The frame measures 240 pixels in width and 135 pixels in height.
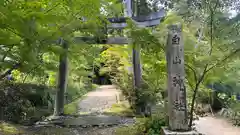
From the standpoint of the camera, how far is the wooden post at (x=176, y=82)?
371 cm

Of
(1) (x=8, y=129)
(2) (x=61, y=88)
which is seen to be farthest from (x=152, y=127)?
(2) (x=61, y=88)

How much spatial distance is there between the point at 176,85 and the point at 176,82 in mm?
45

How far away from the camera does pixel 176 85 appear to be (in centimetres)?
375

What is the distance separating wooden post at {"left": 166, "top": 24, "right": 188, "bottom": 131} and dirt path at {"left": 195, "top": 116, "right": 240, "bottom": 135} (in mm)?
2501

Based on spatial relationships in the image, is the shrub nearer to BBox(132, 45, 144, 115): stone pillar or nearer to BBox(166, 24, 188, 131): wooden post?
BBox(166, 24, 188, 131): wooden post

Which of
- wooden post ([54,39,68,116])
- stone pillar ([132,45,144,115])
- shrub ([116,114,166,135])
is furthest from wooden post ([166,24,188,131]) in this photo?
wooden post ([54,39,68,116])

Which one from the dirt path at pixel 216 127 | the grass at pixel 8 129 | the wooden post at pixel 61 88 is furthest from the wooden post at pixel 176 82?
the wooden post at pixel 61 88

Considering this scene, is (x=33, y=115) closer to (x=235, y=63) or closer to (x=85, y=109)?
(x=85, y=109)

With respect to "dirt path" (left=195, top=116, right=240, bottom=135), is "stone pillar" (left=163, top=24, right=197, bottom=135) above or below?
above

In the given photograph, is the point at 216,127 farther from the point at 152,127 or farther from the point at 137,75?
the point at 152,127

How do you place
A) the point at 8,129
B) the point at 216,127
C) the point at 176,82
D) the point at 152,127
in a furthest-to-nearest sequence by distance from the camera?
the point at 216,127 → the point at 8,129 → the point at 152,127 → the point at 176,82

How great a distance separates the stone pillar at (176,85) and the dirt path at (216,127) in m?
2.49

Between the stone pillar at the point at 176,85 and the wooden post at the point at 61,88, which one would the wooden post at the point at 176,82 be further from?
the wooden post at the point at 61,88

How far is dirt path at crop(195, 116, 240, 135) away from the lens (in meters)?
6.10
